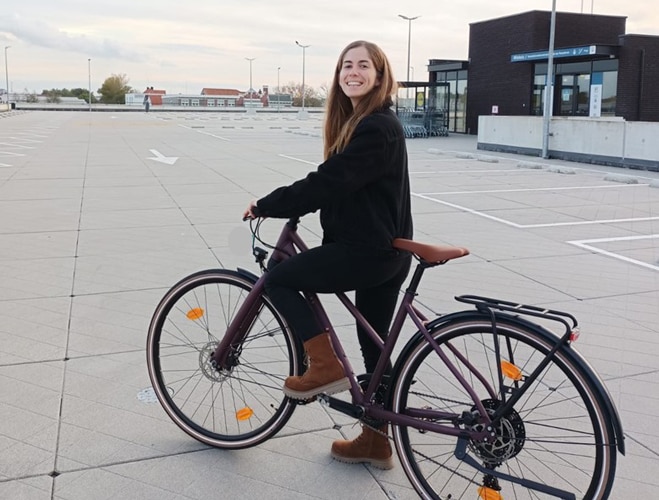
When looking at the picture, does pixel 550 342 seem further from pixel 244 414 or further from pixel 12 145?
pixel 12 145

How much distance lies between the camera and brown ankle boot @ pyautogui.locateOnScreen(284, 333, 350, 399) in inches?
116

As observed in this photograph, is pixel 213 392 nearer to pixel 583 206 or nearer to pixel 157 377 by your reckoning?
pixel 157 377

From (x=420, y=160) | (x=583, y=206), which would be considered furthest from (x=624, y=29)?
(x=583, y=206)

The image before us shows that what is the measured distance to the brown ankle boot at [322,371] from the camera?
294cm

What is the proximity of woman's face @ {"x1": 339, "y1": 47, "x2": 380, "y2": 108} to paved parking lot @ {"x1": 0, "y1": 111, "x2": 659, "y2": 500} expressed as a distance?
36.9 inches

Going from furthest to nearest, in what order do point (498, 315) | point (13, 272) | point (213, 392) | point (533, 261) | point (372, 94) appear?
point (533, 261) → point (13, 272) → point (213, 392) → point (372, 94) → point (498, 315)

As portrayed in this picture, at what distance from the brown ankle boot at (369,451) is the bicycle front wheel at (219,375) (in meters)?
0.33

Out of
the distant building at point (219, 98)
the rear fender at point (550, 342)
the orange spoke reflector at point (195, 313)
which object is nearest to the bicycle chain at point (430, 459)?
the rear fender at point (550, 342)

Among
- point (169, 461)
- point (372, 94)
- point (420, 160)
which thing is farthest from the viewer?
point (420, 160)

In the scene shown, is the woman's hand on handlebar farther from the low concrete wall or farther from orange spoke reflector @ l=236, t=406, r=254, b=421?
the low concrete wall

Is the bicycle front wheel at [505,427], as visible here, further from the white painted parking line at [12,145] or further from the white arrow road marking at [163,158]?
the white painted parking line at [12,145]

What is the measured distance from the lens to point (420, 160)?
19.5 metres

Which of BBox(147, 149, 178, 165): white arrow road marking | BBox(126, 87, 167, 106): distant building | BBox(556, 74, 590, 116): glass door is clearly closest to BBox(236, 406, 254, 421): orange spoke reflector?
BBox(147, 149, 178, 165): white arrow road marking

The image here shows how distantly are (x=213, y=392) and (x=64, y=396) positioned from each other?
0.87 m
